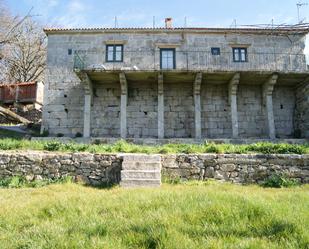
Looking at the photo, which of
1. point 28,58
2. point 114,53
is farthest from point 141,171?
point 28,58

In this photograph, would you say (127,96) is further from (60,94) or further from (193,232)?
(193,232)

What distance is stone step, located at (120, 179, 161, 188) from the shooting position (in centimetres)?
850

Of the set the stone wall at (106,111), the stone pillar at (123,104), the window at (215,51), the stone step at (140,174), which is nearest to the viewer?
the stone step at (140,174)

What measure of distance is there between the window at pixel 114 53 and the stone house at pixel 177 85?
0.05m

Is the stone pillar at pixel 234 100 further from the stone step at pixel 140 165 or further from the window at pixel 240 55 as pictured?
the stone step at pixel 140 165

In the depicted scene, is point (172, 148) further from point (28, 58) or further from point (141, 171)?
point (28, 58)

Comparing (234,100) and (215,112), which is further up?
(234,100)

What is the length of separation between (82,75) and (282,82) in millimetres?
10415

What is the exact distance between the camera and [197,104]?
17297 mm

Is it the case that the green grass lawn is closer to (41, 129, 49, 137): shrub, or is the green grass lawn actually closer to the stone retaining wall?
the stone retaining wall

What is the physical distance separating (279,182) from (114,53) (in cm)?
1218

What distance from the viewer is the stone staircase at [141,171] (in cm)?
857

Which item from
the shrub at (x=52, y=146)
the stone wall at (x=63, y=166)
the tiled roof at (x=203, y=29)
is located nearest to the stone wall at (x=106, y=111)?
the tiled roof at (x=203, y=29)

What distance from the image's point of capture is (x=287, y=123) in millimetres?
17953
